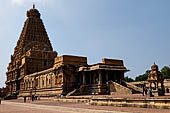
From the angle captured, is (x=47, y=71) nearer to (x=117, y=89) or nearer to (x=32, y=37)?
(x=117, y=89)

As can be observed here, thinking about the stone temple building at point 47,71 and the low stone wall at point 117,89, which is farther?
the stone temple building at point 47,71

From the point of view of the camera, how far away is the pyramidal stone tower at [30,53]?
56312mm

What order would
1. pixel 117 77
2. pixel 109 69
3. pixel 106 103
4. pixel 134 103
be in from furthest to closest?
pixel 117 77 < pixel 109 69 < pixel 106 103 < pixel 134 103

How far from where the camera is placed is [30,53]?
184 feet

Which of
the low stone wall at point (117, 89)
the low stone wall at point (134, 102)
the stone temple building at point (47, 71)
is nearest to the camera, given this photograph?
the low stone wall at point (134, 102)

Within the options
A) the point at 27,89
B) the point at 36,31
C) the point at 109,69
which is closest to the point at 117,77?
the point at 109,69

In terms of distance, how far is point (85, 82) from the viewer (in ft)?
119

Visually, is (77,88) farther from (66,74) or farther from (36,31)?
(36,31)

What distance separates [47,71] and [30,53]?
52.3 ft

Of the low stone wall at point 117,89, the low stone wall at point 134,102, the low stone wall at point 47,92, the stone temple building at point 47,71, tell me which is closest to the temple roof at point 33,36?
the stone temple building at point 47,71

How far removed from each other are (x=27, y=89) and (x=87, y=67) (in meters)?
22.8

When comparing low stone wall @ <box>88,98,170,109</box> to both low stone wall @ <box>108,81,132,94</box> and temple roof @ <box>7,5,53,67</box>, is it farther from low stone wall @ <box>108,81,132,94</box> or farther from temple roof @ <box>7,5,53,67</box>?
temple roof @ <box>7,5,53,67</box>

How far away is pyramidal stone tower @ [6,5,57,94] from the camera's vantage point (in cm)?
5631

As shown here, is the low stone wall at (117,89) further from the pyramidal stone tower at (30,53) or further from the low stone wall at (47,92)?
the pyramidal stone tower at (30,53)
